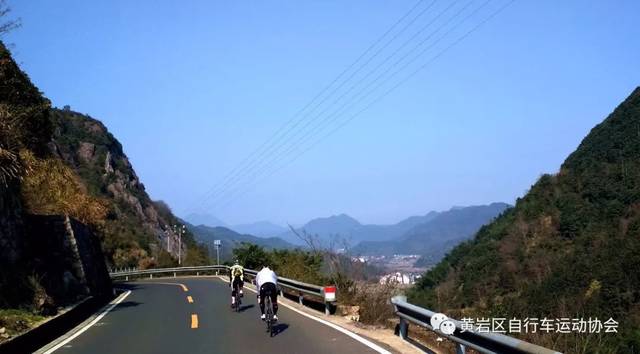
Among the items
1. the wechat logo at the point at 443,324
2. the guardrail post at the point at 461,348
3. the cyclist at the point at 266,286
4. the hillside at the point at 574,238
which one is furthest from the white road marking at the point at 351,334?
the hillside at the point at 574,238

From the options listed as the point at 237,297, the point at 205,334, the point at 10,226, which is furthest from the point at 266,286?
the point at 10,226

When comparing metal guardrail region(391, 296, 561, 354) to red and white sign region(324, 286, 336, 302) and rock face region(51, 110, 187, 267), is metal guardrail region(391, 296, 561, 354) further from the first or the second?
A: rock face region(51, 110, 187, 267)

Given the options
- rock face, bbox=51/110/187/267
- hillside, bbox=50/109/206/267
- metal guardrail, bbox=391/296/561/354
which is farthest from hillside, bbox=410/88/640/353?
metal guardrail, bbox=391/296/561/354

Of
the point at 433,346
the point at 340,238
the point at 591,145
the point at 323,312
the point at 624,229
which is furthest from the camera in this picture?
the point at 591,145

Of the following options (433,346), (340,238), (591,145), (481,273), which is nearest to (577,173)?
(591,145)

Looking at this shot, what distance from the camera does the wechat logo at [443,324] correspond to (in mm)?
8517

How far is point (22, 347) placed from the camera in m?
11.3

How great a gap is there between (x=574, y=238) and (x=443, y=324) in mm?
86171

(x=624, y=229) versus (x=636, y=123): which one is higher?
(x=636, y=123)

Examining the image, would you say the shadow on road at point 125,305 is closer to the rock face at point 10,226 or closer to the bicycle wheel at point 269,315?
the rock face at point 10,226

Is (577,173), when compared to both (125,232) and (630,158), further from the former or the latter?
(125,232)

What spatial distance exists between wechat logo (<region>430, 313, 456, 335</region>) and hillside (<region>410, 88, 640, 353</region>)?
47.4 m

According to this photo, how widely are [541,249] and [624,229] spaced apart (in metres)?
17.7

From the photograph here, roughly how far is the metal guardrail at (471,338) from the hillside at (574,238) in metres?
45.2
